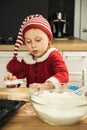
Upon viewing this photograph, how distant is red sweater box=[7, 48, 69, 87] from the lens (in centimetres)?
150

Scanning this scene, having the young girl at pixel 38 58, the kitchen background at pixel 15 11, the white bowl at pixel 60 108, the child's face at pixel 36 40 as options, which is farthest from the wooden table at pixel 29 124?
the kitchen background at pixel 15 11

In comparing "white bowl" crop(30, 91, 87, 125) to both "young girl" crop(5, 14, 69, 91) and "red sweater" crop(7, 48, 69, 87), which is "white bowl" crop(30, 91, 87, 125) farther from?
"red sweater" crop(7, 48, 69, 87)

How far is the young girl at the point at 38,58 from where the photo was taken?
1343 millimetres

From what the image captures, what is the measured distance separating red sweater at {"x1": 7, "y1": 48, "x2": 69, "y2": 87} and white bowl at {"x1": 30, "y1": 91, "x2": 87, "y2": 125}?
0.53 meters

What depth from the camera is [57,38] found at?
10.6ft

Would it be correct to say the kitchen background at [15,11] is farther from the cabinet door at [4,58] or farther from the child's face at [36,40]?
the child's face at [36,40]

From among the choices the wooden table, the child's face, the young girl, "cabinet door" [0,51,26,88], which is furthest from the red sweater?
"cabinet door" [0,51,26,88]

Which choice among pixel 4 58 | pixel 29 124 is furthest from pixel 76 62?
pixel 29 124

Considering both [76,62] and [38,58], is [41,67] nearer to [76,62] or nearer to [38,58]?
[38,58]

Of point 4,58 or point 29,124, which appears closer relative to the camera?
point 29,124

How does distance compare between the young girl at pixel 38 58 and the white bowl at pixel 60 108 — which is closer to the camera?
the white bowl at pixel 60 108

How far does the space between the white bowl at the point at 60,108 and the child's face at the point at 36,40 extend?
48 centimetres

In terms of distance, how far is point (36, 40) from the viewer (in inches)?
52.8

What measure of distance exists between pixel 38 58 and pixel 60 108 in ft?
2.25
